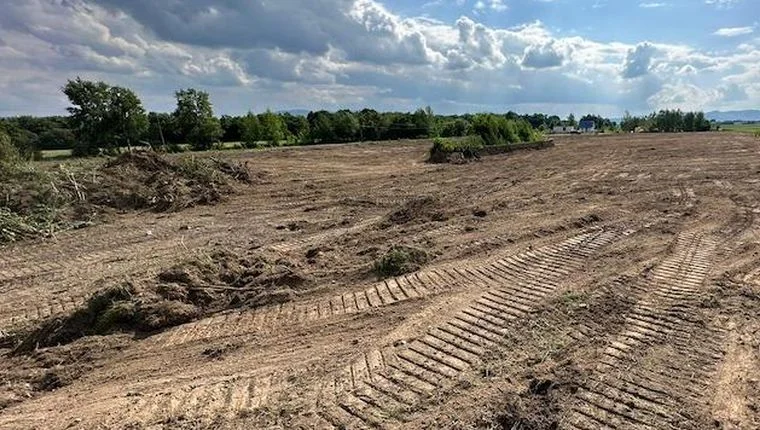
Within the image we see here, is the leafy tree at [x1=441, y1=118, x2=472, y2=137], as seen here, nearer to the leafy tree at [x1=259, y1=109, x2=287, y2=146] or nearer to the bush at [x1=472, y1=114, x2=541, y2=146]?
the leafy tree at [x1=259, y1=109, x2=287, y2=146]

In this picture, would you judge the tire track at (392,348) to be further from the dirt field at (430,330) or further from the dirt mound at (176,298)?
the dirt mound at (176,298)

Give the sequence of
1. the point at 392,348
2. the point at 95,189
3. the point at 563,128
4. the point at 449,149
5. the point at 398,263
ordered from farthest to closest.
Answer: the point at 563,128
the point at 449,149
the point at 95,189
the point at 398,263
the point at 392,348

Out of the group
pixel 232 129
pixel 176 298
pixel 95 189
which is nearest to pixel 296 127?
pixel 232 129

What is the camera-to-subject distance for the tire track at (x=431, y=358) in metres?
3.78

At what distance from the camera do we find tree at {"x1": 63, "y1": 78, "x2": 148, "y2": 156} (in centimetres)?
3634

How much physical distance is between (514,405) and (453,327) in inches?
53.3

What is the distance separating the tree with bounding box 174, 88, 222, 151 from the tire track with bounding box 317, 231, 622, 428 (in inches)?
1511

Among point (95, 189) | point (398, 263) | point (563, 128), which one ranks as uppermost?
point (563, 128)

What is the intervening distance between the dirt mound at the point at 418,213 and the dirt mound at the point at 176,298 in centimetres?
373

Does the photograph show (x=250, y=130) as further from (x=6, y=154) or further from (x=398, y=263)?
(x=398, y=263)

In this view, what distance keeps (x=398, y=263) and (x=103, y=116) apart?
37108 mm

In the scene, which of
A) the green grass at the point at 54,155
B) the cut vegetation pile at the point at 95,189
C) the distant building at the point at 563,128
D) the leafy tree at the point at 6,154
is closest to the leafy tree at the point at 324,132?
the green grass at the point at 54,155

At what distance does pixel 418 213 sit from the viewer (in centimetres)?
1079

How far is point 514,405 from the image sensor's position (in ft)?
12.4
